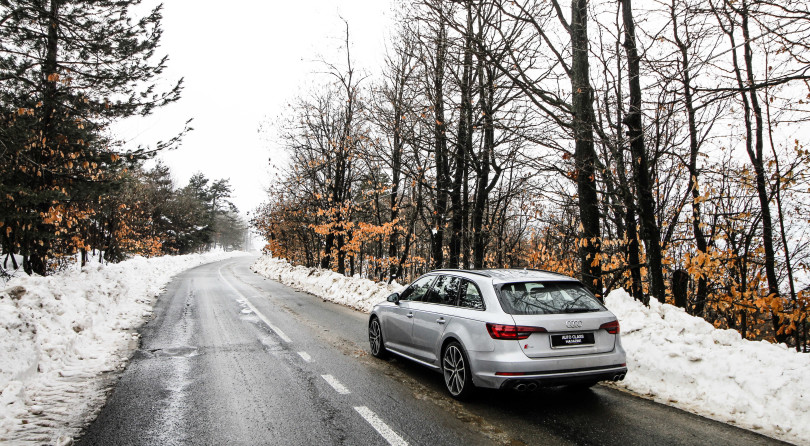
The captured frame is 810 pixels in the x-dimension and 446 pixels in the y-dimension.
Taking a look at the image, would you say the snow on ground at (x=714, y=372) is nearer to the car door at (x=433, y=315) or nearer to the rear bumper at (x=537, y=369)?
the rear bumper at (x=537, y=369)

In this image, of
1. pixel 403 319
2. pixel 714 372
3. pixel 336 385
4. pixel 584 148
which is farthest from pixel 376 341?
pixel 584 148

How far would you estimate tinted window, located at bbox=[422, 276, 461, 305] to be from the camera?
235 inches

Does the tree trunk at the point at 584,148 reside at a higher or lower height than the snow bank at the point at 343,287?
higher

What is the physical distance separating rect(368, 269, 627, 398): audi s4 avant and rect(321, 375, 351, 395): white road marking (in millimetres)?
1136

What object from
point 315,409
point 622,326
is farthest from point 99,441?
point 622,326

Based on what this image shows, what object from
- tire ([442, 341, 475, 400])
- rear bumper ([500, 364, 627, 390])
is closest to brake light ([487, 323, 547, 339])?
rear bumper ([500, 364, 627, 390])

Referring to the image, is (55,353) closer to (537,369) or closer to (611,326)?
(537,369)

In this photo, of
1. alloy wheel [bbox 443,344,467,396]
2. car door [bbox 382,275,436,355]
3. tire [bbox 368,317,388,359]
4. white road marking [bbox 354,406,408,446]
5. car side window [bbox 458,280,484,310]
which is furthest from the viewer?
tire [bbox 368,317,388,359]

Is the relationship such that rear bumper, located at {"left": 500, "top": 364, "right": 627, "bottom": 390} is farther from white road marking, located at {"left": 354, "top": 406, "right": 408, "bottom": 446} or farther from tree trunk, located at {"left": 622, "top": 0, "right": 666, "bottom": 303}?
tree trunk, located at {"left": 622, "top": 0, "right": 666, "bottom": 303}

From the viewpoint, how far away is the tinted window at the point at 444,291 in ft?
19.6

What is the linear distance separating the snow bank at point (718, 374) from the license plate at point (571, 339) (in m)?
1.38

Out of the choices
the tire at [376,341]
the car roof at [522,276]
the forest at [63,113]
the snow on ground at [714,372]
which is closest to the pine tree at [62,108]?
the forest at [63,113]

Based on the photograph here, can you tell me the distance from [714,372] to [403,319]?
13.1ft

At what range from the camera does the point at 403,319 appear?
679 centimetres
